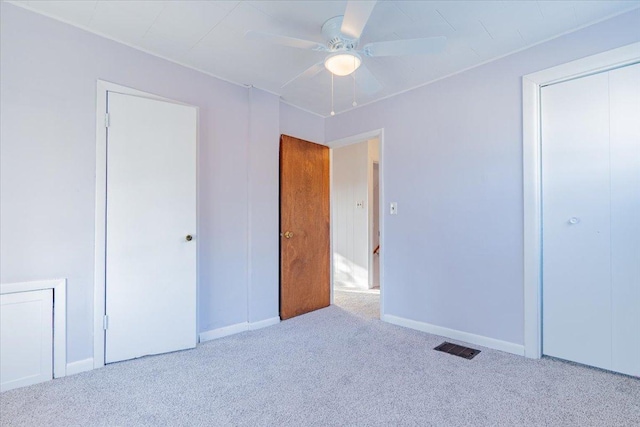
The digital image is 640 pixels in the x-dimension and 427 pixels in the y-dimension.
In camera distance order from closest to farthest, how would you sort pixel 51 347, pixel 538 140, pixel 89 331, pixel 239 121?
pixel 51 347 < pixel 89 331 < pixel 538 140 < pixel 239 121

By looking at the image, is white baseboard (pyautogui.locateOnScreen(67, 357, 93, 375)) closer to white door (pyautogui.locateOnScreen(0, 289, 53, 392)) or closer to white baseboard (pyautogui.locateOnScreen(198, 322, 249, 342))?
white door (pyautogui.locateOnScreen(0, 289, 53, 392))

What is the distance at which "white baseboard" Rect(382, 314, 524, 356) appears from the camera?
2498 mm

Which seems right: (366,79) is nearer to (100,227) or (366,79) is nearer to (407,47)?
(407,47)

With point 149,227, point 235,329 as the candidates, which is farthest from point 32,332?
point 235,329

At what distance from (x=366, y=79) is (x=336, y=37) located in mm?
404

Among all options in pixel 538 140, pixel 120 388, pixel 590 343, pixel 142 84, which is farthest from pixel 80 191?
pixel 590 343

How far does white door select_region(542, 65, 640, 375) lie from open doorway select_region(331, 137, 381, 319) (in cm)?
261

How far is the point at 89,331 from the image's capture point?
2.24 meters

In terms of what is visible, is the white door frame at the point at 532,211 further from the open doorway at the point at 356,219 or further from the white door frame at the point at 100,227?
the white door frame at the point at 100,227

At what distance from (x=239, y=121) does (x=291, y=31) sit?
1172 mm

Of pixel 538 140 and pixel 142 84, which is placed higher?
pixel 142 84

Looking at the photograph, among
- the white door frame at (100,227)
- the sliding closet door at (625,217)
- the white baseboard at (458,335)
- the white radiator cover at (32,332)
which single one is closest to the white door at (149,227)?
the white door frame at (100,227)

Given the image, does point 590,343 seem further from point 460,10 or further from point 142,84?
point 142,84

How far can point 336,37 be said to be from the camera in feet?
6.28
